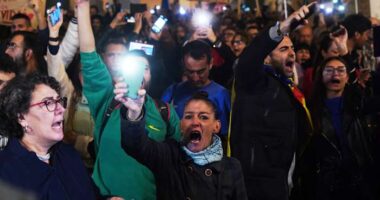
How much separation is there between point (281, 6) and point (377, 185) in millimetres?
8465

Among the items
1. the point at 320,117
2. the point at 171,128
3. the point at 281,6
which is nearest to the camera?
the point at 171,128

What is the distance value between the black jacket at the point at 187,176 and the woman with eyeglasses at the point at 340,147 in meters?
1.61

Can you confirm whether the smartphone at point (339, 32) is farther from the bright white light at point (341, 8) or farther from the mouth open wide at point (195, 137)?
the bright white light at point (341, 8)

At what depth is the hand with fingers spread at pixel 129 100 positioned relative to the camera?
2885 millimetres

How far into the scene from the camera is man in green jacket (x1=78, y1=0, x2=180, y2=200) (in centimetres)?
376

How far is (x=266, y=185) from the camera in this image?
4.32 metres

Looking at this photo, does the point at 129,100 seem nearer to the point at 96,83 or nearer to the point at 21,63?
the point at 96,83

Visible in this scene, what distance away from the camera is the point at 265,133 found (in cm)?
433

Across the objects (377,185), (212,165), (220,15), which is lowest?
(377,185)

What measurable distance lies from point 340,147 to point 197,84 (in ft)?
4.19

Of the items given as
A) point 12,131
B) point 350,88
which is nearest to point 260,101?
point 350,88

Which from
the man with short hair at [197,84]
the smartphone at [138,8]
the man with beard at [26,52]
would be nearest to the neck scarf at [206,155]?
the man with short hair at [197,84]

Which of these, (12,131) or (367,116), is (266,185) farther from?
(12,131)

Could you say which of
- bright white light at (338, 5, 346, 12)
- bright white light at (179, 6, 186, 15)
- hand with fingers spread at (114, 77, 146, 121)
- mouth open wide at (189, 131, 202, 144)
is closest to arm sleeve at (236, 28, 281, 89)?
mouth open wide at (189, 131, 202, 144)
